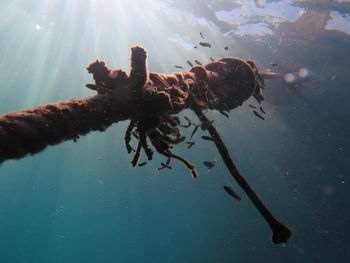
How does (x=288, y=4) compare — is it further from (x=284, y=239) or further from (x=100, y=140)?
(x=100, y=140)

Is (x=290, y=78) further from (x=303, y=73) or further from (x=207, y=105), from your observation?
(x=207, y=105)

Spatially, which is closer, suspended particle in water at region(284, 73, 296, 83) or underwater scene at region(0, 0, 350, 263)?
underwater scene at region(0, 0, 350, 263)

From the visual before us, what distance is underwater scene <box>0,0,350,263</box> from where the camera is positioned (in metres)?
2.50

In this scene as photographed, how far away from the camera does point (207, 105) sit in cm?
325

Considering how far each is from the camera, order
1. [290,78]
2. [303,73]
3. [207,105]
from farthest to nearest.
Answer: [290,78], [303,73], [207,105]

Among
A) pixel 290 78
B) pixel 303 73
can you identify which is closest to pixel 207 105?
pixel 303 73

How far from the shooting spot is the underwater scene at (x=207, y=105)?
2.50m

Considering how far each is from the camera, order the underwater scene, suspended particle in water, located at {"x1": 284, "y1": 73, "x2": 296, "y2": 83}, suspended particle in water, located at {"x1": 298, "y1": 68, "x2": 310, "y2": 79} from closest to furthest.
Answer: the underwater scene
suspended particle in water, located at {"x1": 298, "y1": 68, "x2": 310, "y2": 79}
suspended particle in water, located at {"x1": 284, "y1": 73, "x2": 296, "y2": 83}

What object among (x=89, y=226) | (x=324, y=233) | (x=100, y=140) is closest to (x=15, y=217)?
(x=89, y=226)

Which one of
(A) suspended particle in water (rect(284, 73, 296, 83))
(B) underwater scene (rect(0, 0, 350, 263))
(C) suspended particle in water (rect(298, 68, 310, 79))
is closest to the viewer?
(B) underwater scene (rect(0, 0, 350, 263))

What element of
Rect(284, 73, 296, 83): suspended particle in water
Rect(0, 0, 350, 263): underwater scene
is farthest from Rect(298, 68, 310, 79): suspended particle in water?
Rect(284, 73, 296, 83): suspended particle in water

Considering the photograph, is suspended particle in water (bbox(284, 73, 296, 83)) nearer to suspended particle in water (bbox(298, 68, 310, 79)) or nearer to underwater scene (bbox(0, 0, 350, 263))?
underwater scene (bbox(0, 0, 350, 263))

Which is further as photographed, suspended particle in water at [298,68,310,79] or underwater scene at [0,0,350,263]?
suspended particle in water at [298,68,310,79]

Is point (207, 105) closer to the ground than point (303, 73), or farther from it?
farther from it
